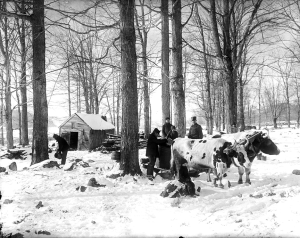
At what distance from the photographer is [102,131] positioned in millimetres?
19406

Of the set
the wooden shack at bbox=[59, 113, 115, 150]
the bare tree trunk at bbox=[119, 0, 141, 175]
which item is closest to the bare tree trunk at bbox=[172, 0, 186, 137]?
the bare tree trunk at bbox=[119, 0, 141, 175]

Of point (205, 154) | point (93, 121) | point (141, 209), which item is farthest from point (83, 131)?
point (141, 209)

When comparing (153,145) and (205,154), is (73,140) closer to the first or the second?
(153,145)

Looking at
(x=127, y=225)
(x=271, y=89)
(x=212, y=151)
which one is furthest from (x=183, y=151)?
(x=271, y=89)

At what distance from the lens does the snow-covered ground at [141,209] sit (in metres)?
3.50

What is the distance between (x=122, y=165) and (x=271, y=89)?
46988mm

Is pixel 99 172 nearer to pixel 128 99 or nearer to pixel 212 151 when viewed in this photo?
pixel 128 99

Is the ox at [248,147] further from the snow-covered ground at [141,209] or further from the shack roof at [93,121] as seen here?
the shack roof at [93,121]

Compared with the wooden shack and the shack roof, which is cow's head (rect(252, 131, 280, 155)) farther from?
the shack roof

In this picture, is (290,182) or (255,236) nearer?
(255,236)

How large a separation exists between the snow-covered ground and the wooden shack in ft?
37.5

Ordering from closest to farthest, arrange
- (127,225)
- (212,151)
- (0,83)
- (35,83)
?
(127,225) → (212,151) → (35,83) → (0,83)

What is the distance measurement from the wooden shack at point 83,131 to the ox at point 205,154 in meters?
12.2

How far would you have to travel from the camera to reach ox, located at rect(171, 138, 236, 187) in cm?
600
